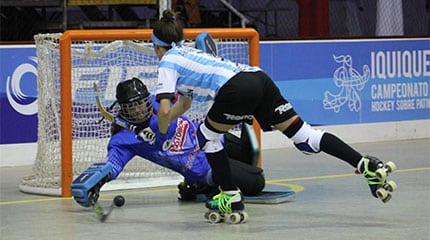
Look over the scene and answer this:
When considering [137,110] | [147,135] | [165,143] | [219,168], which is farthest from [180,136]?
[219,168]

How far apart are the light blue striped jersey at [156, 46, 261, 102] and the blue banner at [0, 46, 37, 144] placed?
4.05 m

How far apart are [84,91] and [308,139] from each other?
9.54ft

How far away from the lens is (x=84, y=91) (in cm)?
890

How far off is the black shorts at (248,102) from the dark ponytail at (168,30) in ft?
1.52

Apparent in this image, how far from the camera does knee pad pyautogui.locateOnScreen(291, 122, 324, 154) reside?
257 inches

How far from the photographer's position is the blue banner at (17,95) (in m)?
10.2

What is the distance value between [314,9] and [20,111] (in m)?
6.19

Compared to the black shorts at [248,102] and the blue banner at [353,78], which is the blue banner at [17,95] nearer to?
the blue banner at [353,78]

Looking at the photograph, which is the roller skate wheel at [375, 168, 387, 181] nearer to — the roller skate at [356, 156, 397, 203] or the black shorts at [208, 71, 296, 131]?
the roller skate at [356, 156, 397, 203]

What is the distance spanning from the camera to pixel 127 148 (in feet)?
24.1

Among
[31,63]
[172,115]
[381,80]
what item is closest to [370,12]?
[381,80]

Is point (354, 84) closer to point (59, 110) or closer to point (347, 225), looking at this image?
point (59, 110)

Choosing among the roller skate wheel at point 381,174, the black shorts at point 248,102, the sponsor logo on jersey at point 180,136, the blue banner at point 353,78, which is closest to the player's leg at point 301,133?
the black shorts at point 248,102

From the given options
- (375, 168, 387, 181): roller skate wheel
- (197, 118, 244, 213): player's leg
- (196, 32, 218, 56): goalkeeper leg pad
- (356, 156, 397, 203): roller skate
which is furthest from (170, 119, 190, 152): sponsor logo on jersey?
(375, 168, 387, 181): roller skate wheel
